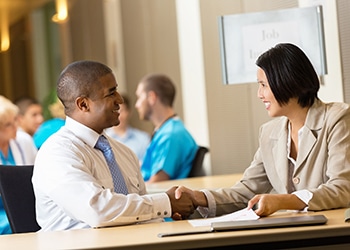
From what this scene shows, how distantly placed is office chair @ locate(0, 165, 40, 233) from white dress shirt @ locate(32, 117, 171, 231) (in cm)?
30

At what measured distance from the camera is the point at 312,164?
3.61 m

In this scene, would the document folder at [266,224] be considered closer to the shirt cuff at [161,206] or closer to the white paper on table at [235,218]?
the white paper on table at [235,218]

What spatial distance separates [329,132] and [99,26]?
→ 8809mm

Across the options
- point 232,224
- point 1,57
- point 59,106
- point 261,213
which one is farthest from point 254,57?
point 1,57

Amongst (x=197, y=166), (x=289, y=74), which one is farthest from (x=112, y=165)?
(x=197, y=166)

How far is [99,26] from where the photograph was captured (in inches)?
476

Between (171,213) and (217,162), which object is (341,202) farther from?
(217,162)

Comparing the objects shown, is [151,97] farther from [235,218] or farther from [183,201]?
[235,218]

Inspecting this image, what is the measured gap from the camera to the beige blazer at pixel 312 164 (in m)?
3.46

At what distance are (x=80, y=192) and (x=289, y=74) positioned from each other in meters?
1.00

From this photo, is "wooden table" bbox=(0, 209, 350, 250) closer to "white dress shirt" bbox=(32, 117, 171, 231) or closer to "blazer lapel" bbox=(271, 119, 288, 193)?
"white dress shirt" bbox=(32, 117, 171, 231)

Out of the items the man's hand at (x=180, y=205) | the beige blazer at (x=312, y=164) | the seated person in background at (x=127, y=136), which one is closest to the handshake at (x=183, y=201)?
the man's hand at (x=180, y=205)

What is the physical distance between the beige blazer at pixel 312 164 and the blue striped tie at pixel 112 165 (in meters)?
0.42

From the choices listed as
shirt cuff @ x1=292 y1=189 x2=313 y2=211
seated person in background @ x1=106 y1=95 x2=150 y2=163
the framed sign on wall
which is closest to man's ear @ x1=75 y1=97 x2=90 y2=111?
shirt cuff @ x1=292 y1=189 x2=313 y2=211
